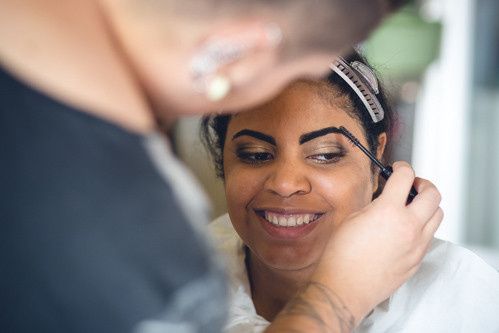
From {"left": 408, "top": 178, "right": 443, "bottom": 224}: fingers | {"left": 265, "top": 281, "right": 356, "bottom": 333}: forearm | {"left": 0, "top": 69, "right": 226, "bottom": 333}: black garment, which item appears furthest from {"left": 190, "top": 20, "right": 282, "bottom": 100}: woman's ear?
{"left": 408, "top": 178, "right": 443, "bottom": 224}: fingers

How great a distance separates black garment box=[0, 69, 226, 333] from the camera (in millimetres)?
481

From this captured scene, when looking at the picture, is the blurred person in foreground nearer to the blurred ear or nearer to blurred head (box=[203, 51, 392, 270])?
the blurred ear

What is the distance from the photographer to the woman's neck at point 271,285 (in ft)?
4.04

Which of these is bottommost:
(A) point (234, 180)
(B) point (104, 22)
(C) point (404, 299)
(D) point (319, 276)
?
(C) point (404, 299)

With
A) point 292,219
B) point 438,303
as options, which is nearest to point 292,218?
point 292,219

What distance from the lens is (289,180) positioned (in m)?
1.14

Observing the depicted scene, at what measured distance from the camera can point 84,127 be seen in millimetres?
491

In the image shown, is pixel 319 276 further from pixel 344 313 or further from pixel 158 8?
pixel 158 8

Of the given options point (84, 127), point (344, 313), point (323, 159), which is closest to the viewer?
point (84, 127)

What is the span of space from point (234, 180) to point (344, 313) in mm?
493

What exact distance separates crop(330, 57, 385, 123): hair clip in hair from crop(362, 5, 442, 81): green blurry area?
0.92 metres

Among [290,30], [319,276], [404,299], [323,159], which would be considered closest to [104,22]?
[290,30]

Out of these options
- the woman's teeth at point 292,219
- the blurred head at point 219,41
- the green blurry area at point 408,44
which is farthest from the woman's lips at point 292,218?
the green blurry area at point 408,44

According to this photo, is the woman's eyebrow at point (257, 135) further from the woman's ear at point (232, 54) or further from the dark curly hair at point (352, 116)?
the woman's ear at point (232, 54)
